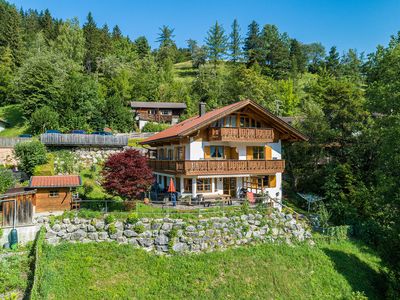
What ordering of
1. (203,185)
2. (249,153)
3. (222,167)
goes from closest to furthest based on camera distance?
(222,167) → (203,185) → (249,153)

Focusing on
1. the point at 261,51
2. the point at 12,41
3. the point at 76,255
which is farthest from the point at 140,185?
the point at 261,51

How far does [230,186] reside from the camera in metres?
26.0

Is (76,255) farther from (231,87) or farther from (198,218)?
(231,87)

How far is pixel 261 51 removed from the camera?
8375cm

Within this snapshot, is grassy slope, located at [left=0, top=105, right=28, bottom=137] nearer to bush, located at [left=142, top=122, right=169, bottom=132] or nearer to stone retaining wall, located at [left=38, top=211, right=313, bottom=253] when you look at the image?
bush, located at [left=142, top=122, right=169, bottom=132]

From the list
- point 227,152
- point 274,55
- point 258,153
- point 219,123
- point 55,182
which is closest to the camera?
point 55,182

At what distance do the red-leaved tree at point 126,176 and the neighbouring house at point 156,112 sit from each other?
33.4 metres

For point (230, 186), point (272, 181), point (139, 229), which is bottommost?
point (139, 229)

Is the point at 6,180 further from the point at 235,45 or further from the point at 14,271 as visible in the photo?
the point at 235,45

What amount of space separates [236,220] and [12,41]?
6840 centimetres

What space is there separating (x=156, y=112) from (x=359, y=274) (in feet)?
143

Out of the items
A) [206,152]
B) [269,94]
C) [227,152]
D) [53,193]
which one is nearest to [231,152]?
[227,152]

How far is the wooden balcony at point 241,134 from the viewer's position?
23.8 metres

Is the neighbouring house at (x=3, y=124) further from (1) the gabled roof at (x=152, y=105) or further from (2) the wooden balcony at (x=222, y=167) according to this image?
(2) the wooden balcony at (x=222, y=167)
